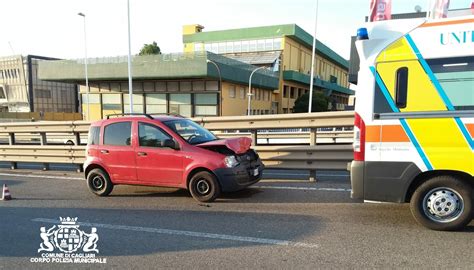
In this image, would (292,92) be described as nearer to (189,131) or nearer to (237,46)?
(237,46)

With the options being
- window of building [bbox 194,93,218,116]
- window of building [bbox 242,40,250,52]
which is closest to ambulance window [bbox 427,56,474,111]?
window of building [bbox 194,93,218,116]

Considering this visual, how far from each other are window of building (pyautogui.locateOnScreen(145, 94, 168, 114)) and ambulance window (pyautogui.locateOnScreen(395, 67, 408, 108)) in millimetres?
33841

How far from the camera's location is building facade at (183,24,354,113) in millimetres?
50219

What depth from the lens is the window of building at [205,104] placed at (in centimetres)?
3600

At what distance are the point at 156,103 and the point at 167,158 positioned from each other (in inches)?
1276

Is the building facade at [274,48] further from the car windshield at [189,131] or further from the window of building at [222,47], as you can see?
the car windshield at [189,131]

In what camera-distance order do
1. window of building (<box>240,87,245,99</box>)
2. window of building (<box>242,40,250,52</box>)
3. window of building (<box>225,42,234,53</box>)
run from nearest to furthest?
window of building (<box>240,87,245,99</box>) < window of building (<box>242,40,250,52</box>) < window of building (<box>225,42,234,53</box>)

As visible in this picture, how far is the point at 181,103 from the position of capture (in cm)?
3697

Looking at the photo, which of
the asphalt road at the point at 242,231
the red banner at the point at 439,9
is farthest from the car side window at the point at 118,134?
the red banner at the point at 439,9

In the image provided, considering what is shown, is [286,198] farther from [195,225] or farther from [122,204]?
[122,204]

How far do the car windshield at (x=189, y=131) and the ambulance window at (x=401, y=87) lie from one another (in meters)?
3.69

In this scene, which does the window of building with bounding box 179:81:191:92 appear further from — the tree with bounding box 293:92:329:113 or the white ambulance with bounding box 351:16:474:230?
the white ambulance with bounding box 351:16:474:230

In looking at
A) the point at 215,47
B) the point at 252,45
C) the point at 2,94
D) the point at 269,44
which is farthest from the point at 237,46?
the point at 2,94

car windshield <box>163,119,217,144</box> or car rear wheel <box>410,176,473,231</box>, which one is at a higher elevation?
car windshield <box>163,119,217,144</box>
